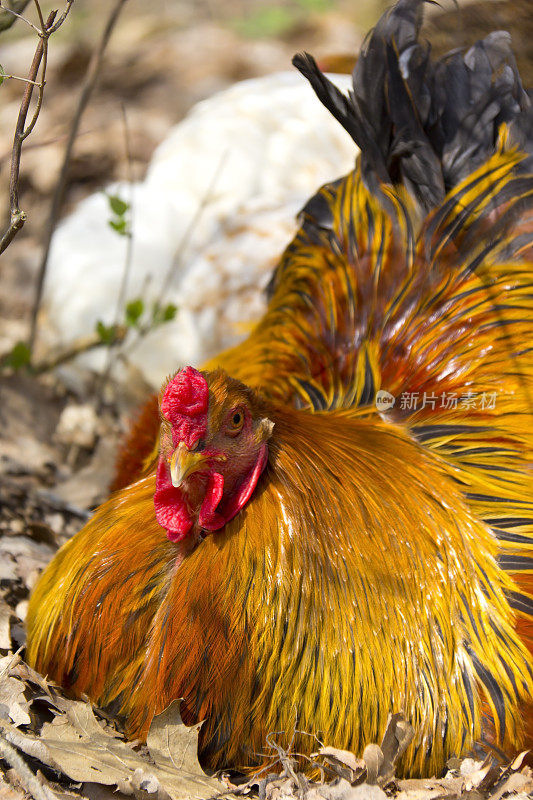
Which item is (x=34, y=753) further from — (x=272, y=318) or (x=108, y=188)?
(x=108, y=188)

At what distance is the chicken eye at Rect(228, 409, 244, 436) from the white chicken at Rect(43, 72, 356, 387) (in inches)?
91.2

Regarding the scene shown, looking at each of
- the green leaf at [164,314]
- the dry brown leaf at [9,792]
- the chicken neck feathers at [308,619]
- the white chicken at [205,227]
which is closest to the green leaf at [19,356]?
the white chicken at [205,227]

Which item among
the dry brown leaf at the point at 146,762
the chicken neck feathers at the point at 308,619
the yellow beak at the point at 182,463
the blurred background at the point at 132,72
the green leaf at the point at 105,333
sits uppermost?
the blurred background at the point at 132,72

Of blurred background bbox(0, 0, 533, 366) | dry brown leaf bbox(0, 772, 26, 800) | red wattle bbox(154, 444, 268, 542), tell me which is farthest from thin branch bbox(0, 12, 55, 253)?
blurred background bbox(0, 0, 533, 366)

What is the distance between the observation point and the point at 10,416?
429 centimetres

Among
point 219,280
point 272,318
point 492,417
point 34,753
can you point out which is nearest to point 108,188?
point 219,280

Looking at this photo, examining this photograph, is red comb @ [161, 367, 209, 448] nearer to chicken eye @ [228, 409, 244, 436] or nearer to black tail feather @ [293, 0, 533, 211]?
chicken eye @ [228, 409, 244, 436]

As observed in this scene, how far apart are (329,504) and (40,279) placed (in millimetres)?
2453

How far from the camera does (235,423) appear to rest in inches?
83.1

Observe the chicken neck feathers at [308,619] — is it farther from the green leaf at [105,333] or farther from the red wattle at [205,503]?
the green leaf at [105,333]

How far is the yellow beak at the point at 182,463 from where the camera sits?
6.38ft

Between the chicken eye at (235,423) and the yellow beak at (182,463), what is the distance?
12 centimetres

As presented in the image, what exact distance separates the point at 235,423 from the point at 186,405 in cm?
18

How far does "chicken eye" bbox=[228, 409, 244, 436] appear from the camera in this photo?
2098 millimetres
